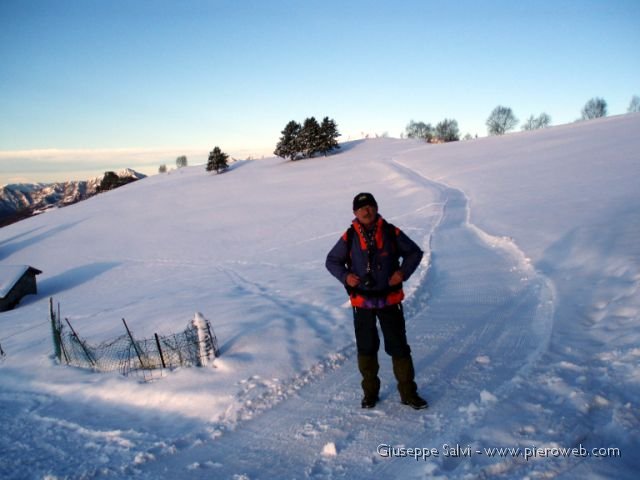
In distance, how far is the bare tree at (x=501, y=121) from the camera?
94.9 metres

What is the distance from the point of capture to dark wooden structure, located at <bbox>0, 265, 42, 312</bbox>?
22.5 metres

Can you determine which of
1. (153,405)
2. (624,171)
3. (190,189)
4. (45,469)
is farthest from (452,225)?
(190,189)

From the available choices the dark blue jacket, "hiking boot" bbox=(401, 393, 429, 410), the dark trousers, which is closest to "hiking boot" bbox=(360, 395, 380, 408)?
"hiking boot" bbox=(401, 393, 429, 410)

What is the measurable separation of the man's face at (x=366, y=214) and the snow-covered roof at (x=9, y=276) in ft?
84.0

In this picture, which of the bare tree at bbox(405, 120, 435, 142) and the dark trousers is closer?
the dark trousers

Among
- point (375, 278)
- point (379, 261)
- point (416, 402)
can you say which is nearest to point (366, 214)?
point (379, 261)

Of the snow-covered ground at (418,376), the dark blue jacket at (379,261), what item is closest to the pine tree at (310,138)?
the snow-covered ground at (418,376)

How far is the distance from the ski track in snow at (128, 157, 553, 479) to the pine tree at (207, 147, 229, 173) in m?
62.1

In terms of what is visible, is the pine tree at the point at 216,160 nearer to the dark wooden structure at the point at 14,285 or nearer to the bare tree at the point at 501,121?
the dark wooden structure at the point at 14,285

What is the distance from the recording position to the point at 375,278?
3973mm

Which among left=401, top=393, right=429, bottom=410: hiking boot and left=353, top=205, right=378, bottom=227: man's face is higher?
left=353, top=205, right=378, bottom=227: man's face

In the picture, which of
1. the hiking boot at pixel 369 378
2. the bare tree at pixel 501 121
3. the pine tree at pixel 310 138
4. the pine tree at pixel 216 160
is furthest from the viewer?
the bare tree at pixel 501 121

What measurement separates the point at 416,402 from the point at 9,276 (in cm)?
2685

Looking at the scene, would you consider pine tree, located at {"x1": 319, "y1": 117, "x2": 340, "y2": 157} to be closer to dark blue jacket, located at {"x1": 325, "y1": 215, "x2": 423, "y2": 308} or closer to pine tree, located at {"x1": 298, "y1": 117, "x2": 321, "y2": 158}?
pine tree, located at {"x1": 298, "y1": 117, "x2": 321, "y2": 158}
